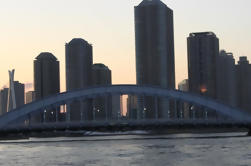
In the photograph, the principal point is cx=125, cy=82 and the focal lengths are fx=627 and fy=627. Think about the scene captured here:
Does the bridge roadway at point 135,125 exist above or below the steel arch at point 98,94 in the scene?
below

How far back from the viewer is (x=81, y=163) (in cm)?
6212

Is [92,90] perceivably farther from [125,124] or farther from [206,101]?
[206,101]

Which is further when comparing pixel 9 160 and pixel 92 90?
pixel 92 90

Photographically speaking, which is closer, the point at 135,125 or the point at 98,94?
the point at 135,125

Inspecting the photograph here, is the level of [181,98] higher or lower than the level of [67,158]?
higher

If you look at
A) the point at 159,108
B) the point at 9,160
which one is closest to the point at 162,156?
the point at 9,160

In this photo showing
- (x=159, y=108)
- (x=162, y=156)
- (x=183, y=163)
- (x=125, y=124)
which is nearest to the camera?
(x=183, y=163)

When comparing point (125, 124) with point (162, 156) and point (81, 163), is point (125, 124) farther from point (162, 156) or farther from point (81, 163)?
point (81, 163)

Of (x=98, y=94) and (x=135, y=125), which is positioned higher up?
(x=98, y=94)

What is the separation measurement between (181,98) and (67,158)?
41906mm

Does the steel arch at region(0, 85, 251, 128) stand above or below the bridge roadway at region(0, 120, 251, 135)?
above

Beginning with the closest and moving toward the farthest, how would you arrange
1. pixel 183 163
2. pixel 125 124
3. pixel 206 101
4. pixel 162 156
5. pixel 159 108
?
pixel 183 163 → pixel 162 156 → pixel 125 124 → pixel 206 101 → pixel 159 108

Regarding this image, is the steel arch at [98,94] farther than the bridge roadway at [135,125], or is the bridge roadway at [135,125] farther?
the steel arch at [98,94]

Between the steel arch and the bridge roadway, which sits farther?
the steel arch
